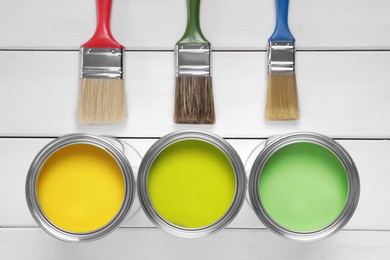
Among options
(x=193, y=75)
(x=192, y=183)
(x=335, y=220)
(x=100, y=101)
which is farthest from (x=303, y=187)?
(x=100, y=101)

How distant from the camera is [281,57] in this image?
3.28 feet

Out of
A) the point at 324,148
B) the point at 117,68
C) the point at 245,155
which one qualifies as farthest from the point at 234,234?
the point at 117,68

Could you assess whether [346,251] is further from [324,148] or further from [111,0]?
[111,0]

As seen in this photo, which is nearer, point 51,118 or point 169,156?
point 169,156

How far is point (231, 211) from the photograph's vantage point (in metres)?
0.86

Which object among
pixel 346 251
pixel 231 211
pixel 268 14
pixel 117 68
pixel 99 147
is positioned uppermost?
pixel 268 14

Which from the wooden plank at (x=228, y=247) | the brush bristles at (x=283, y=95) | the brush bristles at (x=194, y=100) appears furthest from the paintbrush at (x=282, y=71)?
the wooden plank at (x=228, y=247)

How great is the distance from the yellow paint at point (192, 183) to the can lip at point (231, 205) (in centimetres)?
1

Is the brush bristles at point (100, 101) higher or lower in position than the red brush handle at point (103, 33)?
lower

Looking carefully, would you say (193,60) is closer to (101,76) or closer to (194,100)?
(194,100)

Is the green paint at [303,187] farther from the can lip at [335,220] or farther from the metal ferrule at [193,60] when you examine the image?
the metal ferrule at [193,60]

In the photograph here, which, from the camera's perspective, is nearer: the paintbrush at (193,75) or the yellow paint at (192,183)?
the yellow paint at (192,183)

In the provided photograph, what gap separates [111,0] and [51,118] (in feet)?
0.95

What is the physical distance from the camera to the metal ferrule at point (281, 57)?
1.00 meters
